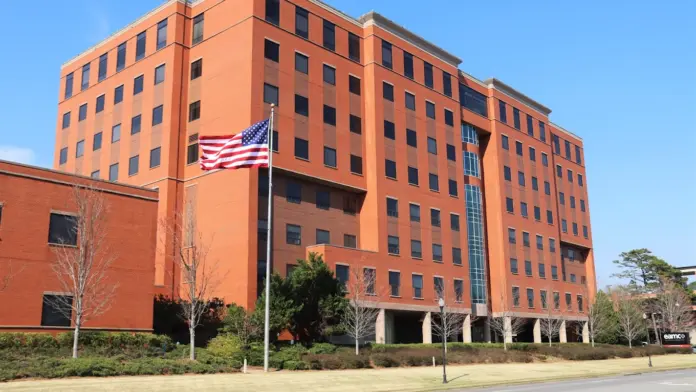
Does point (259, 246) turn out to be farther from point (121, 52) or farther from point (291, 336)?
point (121, 52)

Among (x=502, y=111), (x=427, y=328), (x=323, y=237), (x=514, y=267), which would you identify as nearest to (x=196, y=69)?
(x=323, y=237)

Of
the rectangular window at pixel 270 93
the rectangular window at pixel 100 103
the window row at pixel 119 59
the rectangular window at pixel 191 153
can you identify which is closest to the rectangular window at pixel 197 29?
the window row at pixel 119 59

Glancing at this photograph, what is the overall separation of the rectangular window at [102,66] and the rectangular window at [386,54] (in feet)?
86.0

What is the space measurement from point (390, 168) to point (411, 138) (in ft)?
16.7

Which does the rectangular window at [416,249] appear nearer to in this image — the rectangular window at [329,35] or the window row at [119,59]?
the rectangular window at [329,35]

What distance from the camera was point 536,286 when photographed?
77.8 m

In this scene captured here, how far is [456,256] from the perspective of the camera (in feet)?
214

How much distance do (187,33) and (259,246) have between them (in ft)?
69.1

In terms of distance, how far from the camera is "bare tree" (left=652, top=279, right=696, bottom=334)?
98.4 m

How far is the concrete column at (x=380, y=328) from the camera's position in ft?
174

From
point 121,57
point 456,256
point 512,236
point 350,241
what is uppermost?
point 121,57

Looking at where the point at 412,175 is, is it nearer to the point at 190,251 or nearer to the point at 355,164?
the point at 355,164

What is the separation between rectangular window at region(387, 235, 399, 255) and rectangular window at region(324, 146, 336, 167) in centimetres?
833

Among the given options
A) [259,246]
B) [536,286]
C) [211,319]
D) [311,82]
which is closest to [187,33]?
[311,82]
